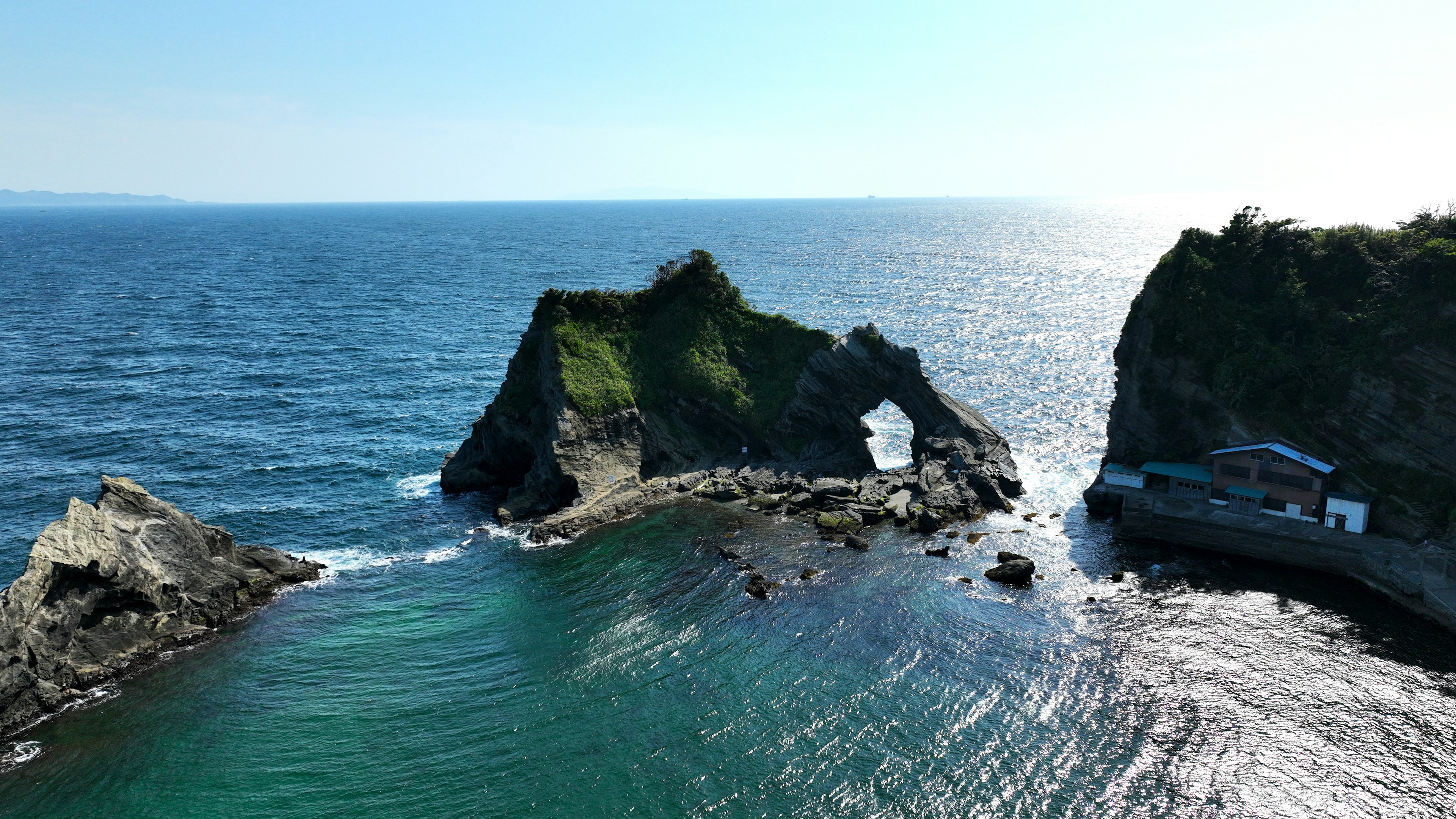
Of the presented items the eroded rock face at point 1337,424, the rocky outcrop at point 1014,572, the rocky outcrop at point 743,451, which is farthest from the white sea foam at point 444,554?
the eroded rock face at point 1337,424

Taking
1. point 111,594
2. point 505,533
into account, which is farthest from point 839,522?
point 111,594

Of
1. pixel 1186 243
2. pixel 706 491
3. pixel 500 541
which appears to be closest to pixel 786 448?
pixel 706 491

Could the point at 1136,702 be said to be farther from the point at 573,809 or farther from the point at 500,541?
the point at 500,541

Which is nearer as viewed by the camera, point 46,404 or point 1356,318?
point 1356,318

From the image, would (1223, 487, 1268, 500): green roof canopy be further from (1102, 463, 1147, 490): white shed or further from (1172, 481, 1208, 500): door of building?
(1102, 463, 1147, 490): white shed

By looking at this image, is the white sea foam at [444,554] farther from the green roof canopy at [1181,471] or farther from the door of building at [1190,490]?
the door of building at [1190,490]

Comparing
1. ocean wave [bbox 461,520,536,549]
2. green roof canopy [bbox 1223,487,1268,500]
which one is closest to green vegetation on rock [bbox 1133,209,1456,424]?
green roof canopy [bbox 1223,487,1268,500]
